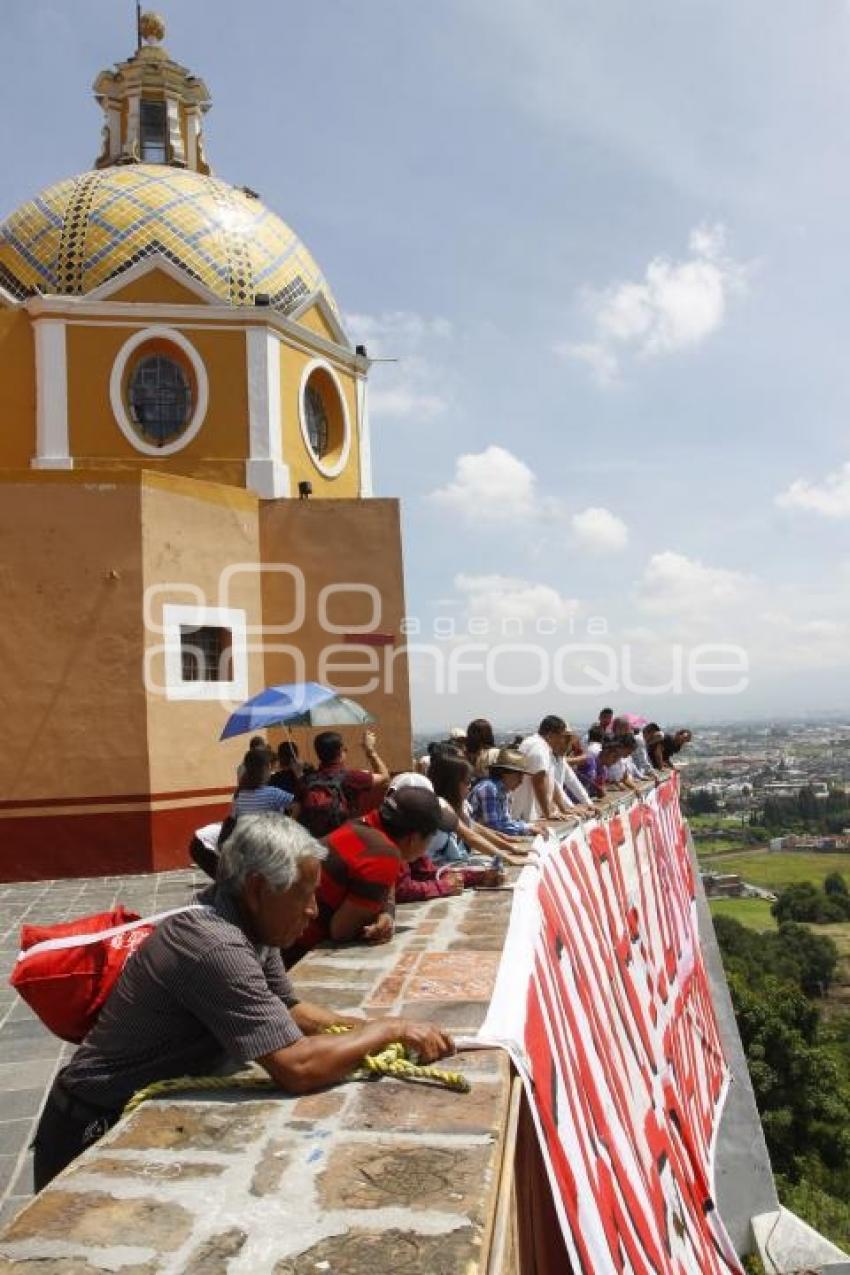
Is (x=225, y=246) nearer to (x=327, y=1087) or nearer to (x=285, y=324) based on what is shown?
(x=285, y=324)

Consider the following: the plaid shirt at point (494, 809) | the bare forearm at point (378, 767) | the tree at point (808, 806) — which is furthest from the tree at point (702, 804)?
the plaid shirt at point (494, 809)

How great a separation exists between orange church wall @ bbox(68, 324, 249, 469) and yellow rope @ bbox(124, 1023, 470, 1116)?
1277 cm

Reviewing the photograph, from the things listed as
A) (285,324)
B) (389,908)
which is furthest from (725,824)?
(389,908)

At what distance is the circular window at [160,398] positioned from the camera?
14.6 meters

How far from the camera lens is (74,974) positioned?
2555 millimetres

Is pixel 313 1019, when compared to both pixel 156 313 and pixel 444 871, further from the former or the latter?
pixel 156 313

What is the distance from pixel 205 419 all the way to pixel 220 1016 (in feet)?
43.3

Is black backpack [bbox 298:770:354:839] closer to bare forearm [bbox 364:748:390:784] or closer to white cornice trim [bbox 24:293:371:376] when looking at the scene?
bare forearm [bbox 364:748:390:784]

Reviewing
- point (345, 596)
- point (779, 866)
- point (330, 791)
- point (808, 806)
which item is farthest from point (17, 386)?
point (808, 806)

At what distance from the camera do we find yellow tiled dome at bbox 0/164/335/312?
14.5m

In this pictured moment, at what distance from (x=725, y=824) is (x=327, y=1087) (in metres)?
118

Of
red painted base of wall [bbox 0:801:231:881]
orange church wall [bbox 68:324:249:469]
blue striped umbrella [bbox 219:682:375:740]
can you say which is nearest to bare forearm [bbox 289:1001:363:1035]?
blue striped umbrella [bbox 219:682:375:740]


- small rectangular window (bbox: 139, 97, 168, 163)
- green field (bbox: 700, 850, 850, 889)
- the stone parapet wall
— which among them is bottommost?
green field (bbox: 700, 850, 850, 889)

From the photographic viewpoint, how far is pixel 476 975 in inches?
129
